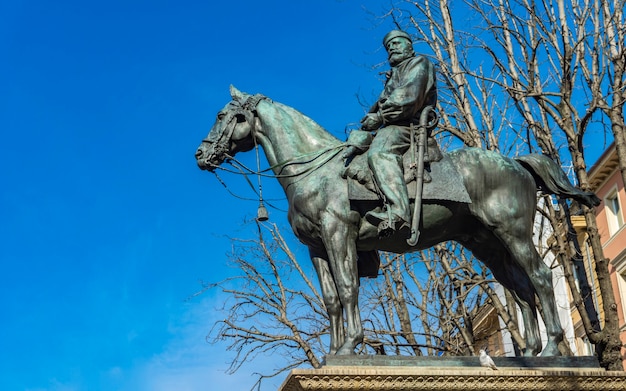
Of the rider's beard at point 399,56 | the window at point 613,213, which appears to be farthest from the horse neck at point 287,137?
the window at point 613,213

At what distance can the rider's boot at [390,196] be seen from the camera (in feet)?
29.8

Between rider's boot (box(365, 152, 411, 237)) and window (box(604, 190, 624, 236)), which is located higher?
window (box(604, 190, 624, 236))

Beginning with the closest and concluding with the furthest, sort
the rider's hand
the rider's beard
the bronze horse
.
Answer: the bronze horse
the rider's hand
the rider's beard

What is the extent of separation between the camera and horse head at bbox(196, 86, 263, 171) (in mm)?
10477

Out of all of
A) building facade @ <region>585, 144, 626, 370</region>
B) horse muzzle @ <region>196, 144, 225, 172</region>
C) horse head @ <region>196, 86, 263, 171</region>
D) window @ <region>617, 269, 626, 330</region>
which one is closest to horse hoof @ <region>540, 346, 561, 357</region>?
horse head @ <region>196, 86, 263, 171</region>

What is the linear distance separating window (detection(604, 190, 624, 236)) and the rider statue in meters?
27.8

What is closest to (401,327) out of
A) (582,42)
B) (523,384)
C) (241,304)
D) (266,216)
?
(241,304)

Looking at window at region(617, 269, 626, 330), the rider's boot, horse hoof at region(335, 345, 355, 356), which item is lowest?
horse hoof at region(335, 345, 355, 356)

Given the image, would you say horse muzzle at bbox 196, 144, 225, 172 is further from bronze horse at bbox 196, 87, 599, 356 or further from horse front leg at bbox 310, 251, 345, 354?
horse front leg at bbox 310, 251, 345, 354

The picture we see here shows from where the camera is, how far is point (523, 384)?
27.8ft

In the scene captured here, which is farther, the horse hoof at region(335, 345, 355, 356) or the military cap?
the military cap

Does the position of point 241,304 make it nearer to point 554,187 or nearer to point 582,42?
point 582,42

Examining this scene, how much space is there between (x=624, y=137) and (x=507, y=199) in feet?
24.0

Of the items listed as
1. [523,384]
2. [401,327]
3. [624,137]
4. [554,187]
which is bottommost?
[523,384]
